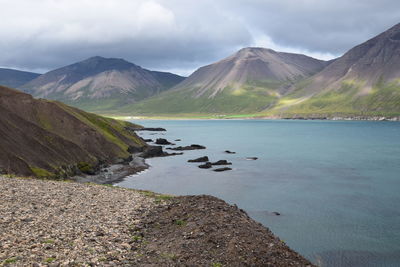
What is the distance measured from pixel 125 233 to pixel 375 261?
74.3 feet

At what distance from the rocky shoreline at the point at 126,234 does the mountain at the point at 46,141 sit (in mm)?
23003

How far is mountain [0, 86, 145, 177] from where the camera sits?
5790cm

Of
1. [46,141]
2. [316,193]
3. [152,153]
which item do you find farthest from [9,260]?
[152,153]

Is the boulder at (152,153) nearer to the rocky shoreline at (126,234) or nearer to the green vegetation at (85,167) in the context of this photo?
the green vegetation at (85,167)

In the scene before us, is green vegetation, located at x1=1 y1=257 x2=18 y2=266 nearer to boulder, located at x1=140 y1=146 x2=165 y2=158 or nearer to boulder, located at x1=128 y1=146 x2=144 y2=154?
boulder, located at x1=140 y1=146 x2=165 y2=158

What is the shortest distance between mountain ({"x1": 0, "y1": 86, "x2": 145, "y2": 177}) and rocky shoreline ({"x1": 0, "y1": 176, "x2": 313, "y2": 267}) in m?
23.0

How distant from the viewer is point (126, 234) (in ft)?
87.4

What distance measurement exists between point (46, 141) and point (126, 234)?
50.7 meters

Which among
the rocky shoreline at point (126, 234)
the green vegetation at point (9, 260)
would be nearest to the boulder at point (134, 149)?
the rocky shoreline at point (126, 234)

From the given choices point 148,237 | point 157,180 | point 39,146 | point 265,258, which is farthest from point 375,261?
point 39,146

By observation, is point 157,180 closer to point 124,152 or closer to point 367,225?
point 124,152

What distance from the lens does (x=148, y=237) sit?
26.8 metres

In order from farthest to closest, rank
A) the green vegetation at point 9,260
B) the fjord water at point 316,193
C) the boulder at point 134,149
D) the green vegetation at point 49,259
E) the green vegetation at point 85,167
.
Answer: the boulder at point 134,149 → the green vegetation at point 85,167 → the fjord water at point 316,193 → the green vegetation at point 49,259 → the green vegetation at point 9,260

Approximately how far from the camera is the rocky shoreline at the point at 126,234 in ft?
69.8
